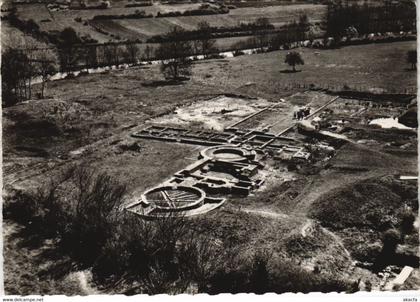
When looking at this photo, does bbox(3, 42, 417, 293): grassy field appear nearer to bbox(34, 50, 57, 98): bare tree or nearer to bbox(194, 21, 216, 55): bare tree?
bbox(34, 50, 57, 98): bare tree

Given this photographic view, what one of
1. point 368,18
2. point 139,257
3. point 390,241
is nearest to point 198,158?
point 390,241

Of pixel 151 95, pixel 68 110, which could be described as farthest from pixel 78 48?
pixel 68 110

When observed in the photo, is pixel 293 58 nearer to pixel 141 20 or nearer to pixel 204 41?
pixel 204 41

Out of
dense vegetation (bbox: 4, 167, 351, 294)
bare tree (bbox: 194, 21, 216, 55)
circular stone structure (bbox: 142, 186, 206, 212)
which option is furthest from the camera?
bare tree (bbox: 194, 21, 216, 55)

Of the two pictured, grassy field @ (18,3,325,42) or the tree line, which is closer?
grassy field @ (18,3,325,42)

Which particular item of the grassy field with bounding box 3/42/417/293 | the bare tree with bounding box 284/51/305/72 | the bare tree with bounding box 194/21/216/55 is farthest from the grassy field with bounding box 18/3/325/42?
the bare tree with bounding box 284/51/305/72

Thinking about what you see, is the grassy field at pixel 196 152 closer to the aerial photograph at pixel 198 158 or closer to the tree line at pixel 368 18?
the aerial photograph at pixel 198 158

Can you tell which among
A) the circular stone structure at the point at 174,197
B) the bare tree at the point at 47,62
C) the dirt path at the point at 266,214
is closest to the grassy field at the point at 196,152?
the dirt path at the point at 266,214
